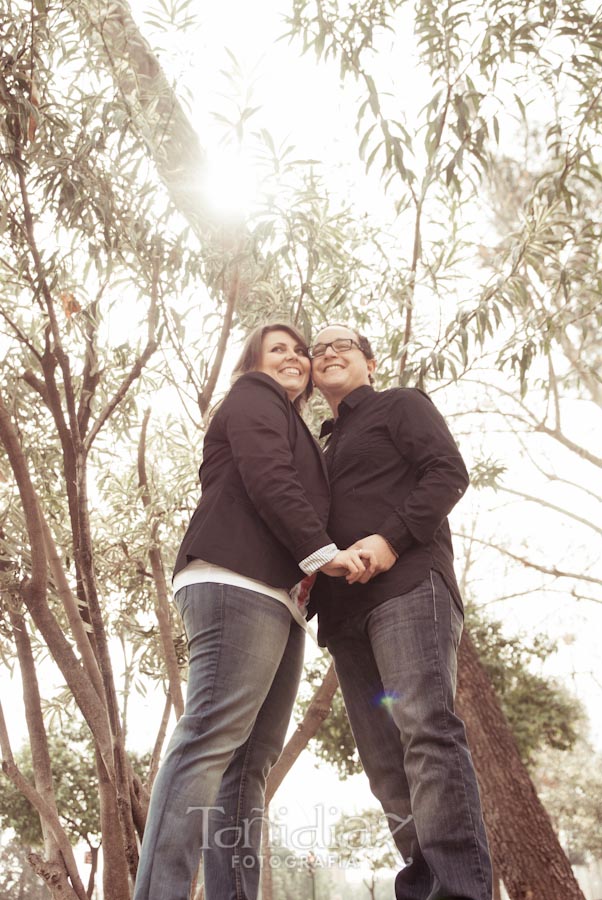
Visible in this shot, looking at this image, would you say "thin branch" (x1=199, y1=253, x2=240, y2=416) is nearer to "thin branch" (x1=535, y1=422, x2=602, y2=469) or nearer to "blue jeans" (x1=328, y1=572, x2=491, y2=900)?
"blue jeans" (x1=328, y1=572, x2=491, y2=900)

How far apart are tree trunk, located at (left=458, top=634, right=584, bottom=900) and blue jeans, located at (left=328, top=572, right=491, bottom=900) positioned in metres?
3.03

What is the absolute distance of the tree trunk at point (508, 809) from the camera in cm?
425

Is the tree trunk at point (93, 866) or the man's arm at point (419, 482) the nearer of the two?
the man's arm at point (419, 482)

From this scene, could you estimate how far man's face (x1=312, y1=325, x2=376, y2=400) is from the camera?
2121 millimetres

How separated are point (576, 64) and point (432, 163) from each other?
71 centimetres

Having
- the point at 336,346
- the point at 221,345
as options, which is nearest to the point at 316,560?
the point at 336,346

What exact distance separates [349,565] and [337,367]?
0.68 metres

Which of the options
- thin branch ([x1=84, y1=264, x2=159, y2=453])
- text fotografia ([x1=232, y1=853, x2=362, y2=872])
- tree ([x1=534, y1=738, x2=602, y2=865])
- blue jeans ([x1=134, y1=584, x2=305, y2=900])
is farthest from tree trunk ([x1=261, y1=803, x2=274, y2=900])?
tree ([x1=534, y1=738, x2=602, y2=865])

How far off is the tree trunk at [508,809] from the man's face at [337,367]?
9.92 feet

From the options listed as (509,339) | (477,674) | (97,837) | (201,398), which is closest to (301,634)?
(201,398)

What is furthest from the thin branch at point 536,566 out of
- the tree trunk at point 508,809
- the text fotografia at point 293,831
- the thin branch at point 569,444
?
the text fotografia at point 293,831

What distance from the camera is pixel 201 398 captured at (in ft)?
9.34

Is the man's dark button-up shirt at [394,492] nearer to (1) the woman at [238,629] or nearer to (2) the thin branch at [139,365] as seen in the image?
(1) the woman at [238,629]

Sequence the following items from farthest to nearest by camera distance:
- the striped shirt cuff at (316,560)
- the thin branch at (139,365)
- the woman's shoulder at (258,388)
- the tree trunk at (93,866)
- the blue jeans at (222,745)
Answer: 1. the tree trunk at (93,866)
2. the thin branch at (139,365)
3. the woman's shoulder at (258,388)
4. the striped shirt cuff at (316,560)
5. the blue jeans at (222,745)
